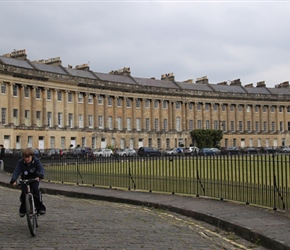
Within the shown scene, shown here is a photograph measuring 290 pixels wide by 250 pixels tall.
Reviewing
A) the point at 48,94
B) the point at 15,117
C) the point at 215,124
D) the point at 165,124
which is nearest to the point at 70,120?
the point at 48,94

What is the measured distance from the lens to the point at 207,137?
90.4m

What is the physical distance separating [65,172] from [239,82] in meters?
85.5

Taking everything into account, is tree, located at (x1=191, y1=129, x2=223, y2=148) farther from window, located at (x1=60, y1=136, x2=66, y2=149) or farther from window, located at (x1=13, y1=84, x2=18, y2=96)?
window, located at (x1=13, y1=84, x2=18, y2=96)

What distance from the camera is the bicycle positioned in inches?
372

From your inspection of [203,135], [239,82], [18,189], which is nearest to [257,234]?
[18,189]

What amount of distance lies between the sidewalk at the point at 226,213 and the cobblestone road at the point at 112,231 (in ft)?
0.81

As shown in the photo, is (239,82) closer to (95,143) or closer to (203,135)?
(203,135)

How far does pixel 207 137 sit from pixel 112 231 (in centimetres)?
8107

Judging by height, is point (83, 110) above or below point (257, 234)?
above

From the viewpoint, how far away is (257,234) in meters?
9.38

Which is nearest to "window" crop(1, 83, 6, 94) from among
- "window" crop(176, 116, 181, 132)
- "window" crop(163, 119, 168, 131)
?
"window" crop(163, 119, 168, 131)

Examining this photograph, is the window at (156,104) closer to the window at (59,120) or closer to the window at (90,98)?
the window at (90,98)

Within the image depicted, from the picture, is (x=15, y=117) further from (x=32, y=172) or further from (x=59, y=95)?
(x=32, y=172)

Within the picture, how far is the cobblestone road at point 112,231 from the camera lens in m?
8.86
